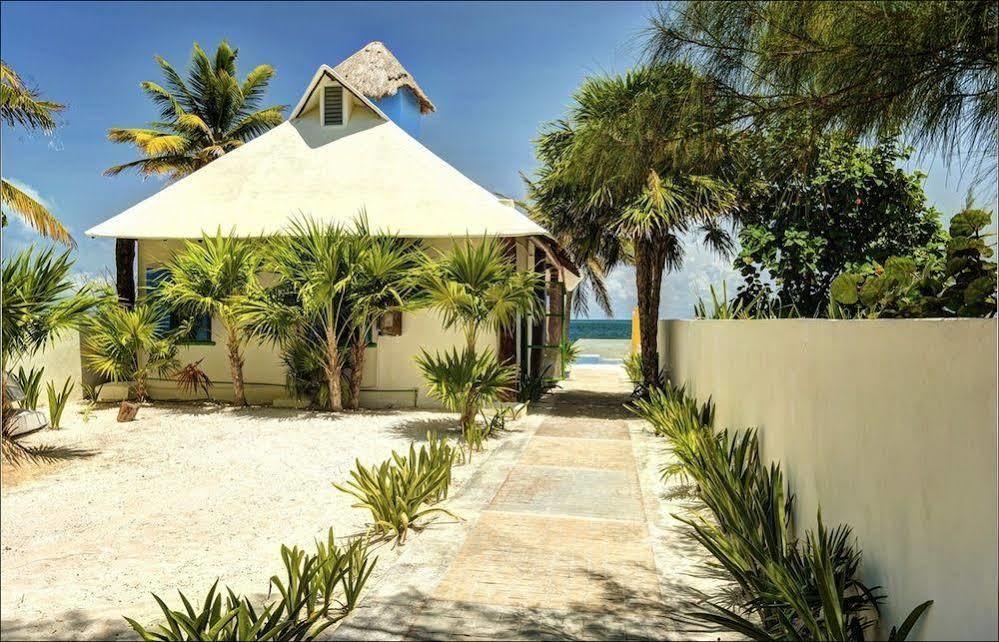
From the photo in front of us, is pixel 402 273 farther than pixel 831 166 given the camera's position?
Yes

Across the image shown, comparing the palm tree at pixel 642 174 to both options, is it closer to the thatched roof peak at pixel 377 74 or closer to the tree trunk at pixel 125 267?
the thatched roof peak at pixel 377 74

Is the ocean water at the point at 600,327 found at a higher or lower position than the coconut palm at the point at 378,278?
lower

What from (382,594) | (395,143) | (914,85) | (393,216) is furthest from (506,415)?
(914,85)

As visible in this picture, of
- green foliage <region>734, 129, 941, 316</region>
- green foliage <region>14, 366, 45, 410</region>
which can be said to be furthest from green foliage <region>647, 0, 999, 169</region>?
green foliage <region>14, 366, 45, 410</region>

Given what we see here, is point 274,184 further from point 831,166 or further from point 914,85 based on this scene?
point 914,85

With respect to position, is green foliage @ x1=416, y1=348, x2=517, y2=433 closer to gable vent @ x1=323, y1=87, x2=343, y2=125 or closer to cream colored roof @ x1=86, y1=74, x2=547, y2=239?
cream colored roof @ x1=86, y1=74, x2=547, y2=239

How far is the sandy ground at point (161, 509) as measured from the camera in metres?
3.96

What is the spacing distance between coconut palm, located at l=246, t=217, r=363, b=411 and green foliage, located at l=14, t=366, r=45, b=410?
3079 millimetres

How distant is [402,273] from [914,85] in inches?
336

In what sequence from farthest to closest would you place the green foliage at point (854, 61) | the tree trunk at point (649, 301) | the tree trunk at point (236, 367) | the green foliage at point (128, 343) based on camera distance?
the tree trunk at point (649, 301) < the tree trunk at point (236, 367) < the green foliage at point (128, 343) < the green foliage at point (854, 61)

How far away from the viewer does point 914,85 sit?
3.96 m

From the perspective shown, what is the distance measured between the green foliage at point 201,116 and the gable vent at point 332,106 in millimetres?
1174

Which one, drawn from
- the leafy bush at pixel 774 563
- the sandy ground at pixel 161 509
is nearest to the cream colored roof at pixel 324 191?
the sandy ground at pixel 161 509

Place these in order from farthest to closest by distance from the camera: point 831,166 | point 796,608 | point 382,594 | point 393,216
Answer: point 393,216, point 831,166, point 382,594, point 796,608
